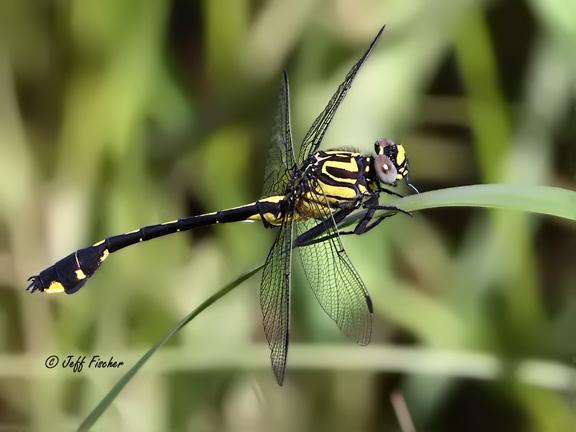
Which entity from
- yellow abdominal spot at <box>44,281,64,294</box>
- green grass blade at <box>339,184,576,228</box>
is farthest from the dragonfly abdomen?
green grass blade at <box>339,184,576,228</box>

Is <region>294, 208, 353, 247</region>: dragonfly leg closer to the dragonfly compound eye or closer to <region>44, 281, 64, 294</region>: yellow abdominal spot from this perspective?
the dragonfly compound eye

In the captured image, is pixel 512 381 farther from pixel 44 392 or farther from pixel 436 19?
pixel 44 392

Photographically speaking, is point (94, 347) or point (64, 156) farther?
point (64, 156)

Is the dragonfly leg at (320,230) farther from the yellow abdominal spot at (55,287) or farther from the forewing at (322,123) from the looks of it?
the yellow abdominal spot at (55,287)

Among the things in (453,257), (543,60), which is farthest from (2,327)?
(543,60)

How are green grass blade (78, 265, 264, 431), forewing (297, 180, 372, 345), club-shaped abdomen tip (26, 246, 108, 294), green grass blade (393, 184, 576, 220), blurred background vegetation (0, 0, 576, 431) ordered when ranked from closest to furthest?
green grass blade (393, 184, 576, 220)
green grass blade (78, 265, 264, 431)
forewing (297, 180, 372, 345)
club-shaped abdomen tip (26, 246, 108, 294)
blurred background vegetation (0, 0, 576, 431)

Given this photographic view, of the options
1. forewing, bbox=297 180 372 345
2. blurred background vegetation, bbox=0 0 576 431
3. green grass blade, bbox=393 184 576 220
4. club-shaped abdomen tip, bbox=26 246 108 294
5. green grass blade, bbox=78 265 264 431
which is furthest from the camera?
blurred background vegetation, bbox=0 0 576 431

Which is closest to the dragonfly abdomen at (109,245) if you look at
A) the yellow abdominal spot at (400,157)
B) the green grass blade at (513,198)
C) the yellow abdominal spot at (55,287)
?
the yellow abdominal spot at (55,287)

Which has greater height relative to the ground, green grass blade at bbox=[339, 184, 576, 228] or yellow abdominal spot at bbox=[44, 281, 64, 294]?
green grass blade at bbox=[339, 184, 576, 228]
